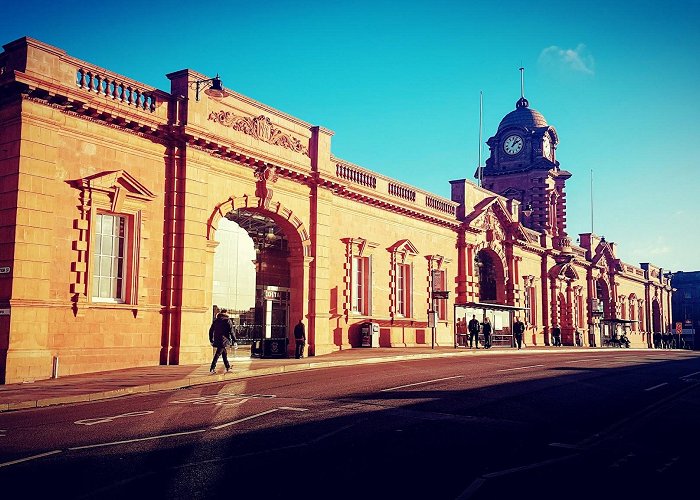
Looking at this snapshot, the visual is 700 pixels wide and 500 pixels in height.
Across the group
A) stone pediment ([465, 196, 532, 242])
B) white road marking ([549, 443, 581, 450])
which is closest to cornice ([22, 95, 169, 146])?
white road marking ([549, 443, 581, 450])

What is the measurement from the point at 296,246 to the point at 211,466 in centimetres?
1836

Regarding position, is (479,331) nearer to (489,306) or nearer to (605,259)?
(489,306)

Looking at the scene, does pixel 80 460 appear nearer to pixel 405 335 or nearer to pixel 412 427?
pixel 412 427

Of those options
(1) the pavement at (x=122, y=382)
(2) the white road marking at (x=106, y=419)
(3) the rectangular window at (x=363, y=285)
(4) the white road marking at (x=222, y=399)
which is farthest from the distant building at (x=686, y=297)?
(2) the white road marking at (x=106, y=419)

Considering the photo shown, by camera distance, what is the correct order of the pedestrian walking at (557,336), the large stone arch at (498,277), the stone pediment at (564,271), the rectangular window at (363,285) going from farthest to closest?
the stone pediment at (564,271), the pedestrian walking at (557,336), the large stone arch at (498,277), the rectangular window at (363,285)

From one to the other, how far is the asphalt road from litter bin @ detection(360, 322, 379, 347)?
13.4 metres

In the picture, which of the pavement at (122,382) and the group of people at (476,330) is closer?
the pavement at (122,382)

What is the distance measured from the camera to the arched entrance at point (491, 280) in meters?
41.9

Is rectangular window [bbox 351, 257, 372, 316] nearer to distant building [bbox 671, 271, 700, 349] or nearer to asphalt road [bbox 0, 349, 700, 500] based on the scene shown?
asphalt road [bbox 0, 349, 700, 500]

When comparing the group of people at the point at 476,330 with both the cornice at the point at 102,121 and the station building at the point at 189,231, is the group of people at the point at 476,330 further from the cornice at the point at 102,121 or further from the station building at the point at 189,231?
the cornice at the point at 102,121

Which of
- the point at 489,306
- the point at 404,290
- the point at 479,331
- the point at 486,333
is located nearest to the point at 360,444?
the point at 404,290

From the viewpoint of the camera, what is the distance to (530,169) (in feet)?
181

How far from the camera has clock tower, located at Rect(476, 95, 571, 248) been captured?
5466 centimetres

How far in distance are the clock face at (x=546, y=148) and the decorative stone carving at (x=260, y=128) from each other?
36.1 m
